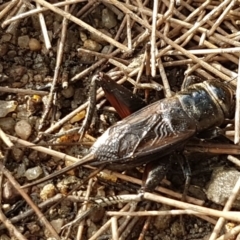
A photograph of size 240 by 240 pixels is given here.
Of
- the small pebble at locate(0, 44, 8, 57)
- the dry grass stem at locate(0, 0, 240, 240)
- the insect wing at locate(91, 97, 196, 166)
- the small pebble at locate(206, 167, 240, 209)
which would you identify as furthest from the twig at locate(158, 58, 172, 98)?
the small pebble at locate(0, 44, 8, 57)

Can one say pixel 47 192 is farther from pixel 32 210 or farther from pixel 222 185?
pixel 222 185

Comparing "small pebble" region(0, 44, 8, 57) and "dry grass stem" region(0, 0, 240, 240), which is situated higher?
"small pebble" region(0, 44, 8, 57)

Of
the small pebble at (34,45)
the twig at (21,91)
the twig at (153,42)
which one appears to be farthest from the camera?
the small pebble at (34,45)

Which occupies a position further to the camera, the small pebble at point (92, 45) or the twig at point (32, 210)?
the small pebble at point (92, 45)

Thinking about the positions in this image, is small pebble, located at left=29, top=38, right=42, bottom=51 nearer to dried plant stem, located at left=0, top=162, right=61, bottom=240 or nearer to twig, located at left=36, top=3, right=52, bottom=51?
twig, located at left=36, top=3, right=52, bottom=51

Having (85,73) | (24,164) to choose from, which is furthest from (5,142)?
(85,73)

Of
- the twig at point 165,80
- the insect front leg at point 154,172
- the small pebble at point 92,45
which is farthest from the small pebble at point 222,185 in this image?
the small pebble at point 92,45

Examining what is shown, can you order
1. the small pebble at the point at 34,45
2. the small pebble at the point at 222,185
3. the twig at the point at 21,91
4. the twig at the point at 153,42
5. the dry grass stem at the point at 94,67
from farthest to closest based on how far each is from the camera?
1. the small pebble at the point at 34,45
2. the twig at the point at 21,91
3. the twig at the point at 153,42
4. the dry grass stem at the point at 94,67
5. the small pebble at the point at 222,185

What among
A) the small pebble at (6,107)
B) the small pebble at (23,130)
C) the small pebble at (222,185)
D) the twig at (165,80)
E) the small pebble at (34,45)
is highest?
the small pebble at (34,45)

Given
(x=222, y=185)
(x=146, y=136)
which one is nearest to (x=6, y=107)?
(x=146, y=136)

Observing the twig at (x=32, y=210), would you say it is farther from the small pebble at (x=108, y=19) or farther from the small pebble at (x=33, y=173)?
the small pebble at (x=108, y=19)
